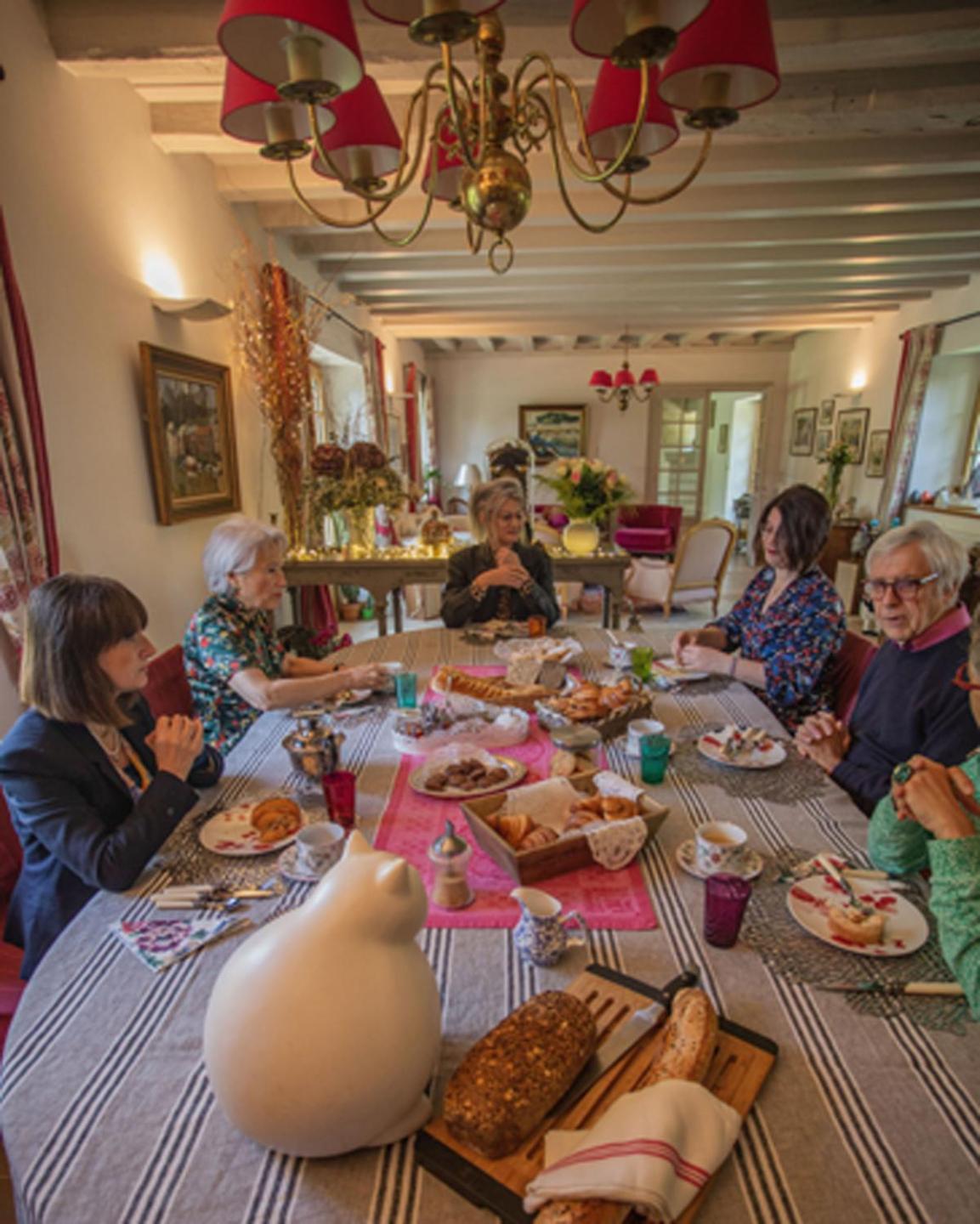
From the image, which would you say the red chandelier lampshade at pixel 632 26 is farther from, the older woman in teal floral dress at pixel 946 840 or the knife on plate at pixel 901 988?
the knife on plate at pixel 901 988

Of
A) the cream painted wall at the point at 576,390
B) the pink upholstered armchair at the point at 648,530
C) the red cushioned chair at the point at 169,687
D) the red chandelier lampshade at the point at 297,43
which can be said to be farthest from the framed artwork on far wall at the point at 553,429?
the red chandelier lampshade at the point at 297,43

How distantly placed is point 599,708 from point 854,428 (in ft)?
23.3

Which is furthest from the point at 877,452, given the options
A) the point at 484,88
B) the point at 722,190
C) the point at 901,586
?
the point at 484,88

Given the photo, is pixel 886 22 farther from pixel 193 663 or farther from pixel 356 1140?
pixel 356 1140

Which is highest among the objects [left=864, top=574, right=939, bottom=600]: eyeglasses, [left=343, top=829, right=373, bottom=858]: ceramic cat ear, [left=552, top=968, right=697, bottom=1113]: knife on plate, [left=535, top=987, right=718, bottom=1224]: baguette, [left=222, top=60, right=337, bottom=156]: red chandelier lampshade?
[left=222, top=60, right=337, bottom=156]: red chandelier lampshade

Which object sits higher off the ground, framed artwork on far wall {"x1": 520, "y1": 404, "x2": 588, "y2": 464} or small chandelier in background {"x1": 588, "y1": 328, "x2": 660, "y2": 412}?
small chandelier in background {"x1": 588, "y1": 328, "x2": 660, "y2": 412}

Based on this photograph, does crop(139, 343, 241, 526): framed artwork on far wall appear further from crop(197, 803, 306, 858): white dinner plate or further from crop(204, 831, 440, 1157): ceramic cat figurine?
crop(204, 831, 440, 1157): ceramic cat figurine

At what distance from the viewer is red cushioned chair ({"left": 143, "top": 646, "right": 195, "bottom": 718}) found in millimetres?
1784

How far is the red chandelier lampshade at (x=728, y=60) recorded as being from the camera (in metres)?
1.05

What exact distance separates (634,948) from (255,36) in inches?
60.0

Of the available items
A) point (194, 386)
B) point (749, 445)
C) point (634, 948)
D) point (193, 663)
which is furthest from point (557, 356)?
point (634, 948)

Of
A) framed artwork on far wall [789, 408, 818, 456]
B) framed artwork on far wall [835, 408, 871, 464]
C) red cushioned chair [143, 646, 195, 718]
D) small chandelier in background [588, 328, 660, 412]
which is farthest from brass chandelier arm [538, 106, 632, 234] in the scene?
framed artwork on far wall [789, 408, 818, 456]

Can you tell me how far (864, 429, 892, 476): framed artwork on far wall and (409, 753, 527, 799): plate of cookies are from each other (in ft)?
21.3

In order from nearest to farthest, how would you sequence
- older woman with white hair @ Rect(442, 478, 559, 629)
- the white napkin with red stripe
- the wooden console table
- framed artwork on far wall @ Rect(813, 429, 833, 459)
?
the white napkin with red stripe → older woman with white hair @ Rect(442, 478, 559, 629) → the wooden console table → framed artwork on far wall @ Rect(813, 429, 833, 459)
